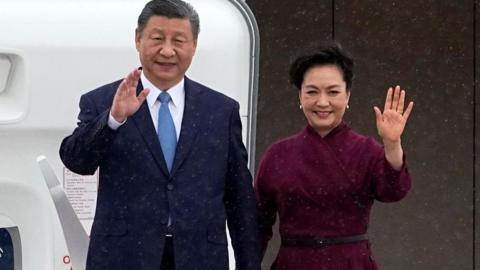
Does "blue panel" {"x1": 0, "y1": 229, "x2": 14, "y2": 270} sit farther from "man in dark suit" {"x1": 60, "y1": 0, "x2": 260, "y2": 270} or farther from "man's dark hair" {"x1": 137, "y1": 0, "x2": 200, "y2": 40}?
"man's dark hair" {"x1": 137, "y1": 0, "x2": 200, "y2": 40}

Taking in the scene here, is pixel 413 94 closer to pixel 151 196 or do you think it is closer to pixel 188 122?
pixel 188 122

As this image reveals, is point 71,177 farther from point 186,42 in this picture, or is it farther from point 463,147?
point 463,147

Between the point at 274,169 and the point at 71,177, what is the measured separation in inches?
25.6

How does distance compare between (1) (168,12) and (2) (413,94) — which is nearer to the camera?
(1) (168,12)

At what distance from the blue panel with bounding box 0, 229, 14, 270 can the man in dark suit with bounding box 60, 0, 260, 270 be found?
27cm

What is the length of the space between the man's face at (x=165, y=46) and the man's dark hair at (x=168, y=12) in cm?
1

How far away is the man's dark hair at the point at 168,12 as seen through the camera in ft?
10.00

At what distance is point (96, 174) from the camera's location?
3246 millimetres

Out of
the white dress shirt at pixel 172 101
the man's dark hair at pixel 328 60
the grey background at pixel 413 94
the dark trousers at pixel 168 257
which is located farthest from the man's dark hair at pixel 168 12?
the grey background at pixel 413 94

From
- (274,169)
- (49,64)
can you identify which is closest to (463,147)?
(274,169)

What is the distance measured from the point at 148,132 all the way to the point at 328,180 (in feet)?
1.94

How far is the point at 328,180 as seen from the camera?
10.6 feet

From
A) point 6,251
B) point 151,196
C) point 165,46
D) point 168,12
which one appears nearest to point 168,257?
point 151,196

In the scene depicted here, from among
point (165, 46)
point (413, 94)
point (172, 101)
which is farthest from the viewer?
point (413, 94)
